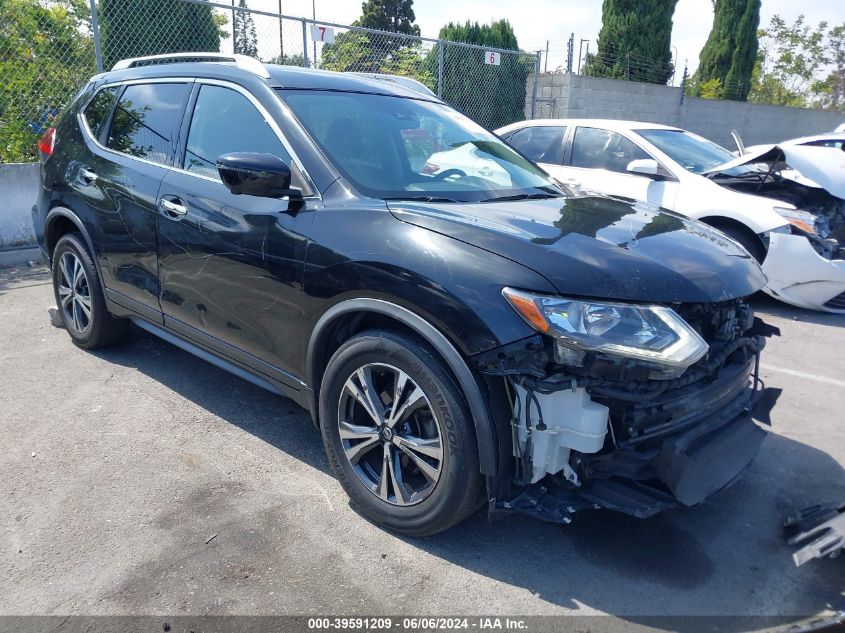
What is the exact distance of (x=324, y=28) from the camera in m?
9.52

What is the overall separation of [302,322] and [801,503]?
2481 millimetres

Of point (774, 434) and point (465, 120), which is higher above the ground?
point (465, 120)

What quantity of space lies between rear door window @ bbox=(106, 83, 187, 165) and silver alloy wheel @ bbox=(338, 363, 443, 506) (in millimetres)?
1915

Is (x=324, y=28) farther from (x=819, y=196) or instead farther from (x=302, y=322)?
(x=302, y=322)

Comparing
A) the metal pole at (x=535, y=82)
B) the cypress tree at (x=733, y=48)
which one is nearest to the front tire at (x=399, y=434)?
the metal pole at (x=535, y=82)

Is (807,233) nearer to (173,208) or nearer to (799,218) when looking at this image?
(799,218)

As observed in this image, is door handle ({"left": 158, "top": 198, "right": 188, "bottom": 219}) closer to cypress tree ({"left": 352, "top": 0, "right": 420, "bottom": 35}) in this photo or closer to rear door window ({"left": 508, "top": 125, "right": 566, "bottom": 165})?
rear door window ({"left": 508, "top": 125, "right": 566, "bottom": 165})

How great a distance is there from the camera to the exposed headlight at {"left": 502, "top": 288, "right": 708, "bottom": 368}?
2.26 metres

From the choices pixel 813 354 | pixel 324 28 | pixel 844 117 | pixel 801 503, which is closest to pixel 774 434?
pixel 801 503

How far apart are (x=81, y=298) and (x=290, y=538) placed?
9.23 feet

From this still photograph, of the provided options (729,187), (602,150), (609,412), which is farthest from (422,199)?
(602,150)

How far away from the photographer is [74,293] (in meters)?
4.68

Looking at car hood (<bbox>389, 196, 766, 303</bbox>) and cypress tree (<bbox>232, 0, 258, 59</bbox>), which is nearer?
car hood (<bbox>389, 196, 766, 303</bbox>)

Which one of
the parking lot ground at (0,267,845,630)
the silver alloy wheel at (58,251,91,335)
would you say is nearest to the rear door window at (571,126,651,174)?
the parking lot ground at (0,267,845,630)
